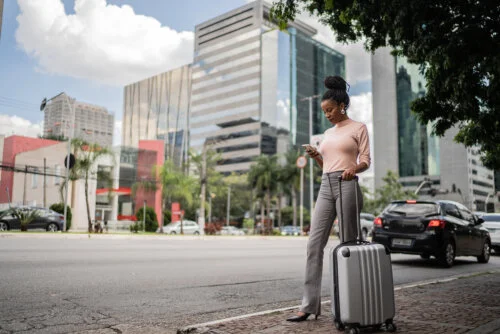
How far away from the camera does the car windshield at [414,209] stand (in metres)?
10.4

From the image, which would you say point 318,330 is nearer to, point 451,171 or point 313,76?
point 451,171

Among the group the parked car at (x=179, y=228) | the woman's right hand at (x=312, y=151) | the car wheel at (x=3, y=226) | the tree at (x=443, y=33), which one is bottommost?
the parked car at (x=179, y=228)

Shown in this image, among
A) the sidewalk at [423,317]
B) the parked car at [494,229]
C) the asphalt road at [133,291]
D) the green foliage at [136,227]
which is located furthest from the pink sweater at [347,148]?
the green foliage at [136,227]

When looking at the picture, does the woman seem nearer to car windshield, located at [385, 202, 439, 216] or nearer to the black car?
the black car

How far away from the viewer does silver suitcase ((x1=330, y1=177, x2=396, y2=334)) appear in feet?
11.0

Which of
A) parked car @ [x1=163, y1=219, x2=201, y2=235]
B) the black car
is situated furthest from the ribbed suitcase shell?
parked car @ [x1=163, y1=219, x2=201, y2=235]

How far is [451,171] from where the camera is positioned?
4469 inches

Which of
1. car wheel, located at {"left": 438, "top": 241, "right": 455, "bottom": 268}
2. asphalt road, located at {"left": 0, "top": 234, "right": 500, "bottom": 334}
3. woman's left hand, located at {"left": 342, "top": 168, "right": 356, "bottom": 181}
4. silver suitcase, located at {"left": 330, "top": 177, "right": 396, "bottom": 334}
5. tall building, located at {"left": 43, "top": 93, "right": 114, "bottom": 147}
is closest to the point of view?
silver suitcase, located at {"left": 330, "top": 177, "right": 396, "bottom": 334}

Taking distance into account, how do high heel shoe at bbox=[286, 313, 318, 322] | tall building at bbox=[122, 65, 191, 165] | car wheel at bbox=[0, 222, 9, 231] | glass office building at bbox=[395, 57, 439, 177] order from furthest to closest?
tall building at bbox=[122, 65, 191, 165] → glass office building at bbox=[395, 57, 439, 177] → car wheel at bbox=[0, 222, 9, 231] → high heel shoe at bbox=[286, 313, 318, 322]

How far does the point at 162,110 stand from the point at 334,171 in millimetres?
148880

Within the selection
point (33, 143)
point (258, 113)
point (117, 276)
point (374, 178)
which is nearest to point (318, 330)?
point (117, 276)

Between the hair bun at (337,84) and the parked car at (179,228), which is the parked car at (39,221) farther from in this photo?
the hair bun at (337,84)

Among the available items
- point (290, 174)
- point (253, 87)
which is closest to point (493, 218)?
point (290, 174)

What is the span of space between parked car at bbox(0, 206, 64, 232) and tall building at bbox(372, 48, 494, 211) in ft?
332
